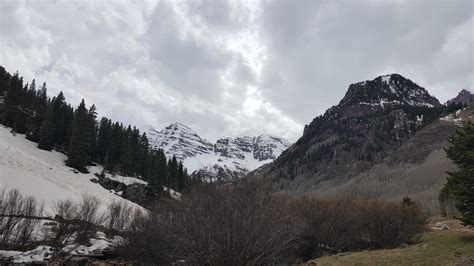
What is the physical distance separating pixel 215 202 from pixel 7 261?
1862 centimetres

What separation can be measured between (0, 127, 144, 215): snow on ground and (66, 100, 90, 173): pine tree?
1945mm

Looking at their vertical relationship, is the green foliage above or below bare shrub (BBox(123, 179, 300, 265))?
above

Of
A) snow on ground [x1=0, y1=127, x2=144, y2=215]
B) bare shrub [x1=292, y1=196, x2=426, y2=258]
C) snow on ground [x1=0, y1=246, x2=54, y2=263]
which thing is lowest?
snow on ground [x1=0, y1=246, x2=54, y2=263]

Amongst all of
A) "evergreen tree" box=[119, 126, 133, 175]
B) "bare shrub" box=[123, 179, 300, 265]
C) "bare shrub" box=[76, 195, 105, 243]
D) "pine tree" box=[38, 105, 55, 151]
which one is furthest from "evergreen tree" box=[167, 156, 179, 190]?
"bare shrub" box=[123, 179, 300, 265]

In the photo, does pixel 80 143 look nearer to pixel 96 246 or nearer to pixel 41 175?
pixel 41 175

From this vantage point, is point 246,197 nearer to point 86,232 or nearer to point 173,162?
point 86,232

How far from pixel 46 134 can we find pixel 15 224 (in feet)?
163

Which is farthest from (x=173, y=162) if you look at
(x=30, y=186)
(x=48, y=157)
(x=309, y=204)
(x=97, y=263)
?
(x=97, y=263)

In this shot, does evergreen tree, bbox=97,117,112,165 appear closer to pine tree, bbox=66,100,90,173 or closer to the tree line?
the tree line

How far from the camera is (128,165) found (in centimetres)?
9206

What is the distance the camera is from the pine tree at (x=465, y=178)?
2617 cm

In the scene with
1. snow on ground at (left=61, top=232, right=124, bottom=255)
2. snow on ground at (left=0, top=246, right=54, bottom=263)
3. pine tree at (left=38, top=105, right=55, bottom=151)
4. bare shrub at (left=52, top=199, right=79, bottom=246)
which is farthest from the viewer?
pine tree at (left=38, top=105, right=55, bottom=151)

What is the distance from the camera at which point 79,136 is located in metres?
78.4

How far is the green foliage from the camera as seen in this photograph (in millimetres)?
26172
